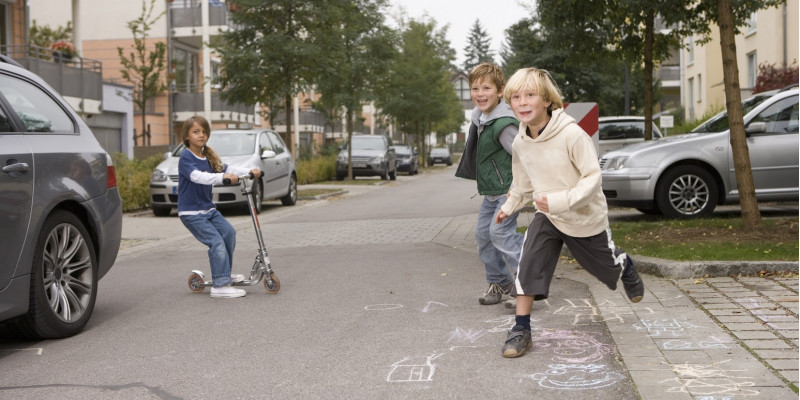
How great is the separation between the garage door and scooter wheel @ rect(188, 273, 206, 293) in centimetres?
2429

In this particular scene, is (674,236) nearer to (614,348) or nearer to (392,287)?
(392,287)

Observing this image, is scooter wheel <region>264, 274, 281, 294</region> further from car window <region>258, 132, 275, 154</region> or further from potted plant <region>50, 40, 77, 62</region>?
potted plant <region>50, 40, 77, 62</region>

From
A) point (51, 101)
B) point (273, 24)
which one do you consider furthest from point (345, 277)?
point (273, 24)

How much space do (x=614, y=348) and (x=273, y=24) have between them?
1901 cm

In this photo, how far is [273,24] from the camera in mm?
22562

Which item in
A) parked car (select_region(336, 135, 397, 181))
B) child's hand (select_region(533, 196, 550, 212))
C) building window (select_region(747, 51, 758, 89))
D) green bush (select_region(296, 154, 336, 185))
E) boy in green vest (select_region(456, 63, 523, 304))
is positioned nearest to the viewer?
child's hand (select_region(533, 196, 550, 212))

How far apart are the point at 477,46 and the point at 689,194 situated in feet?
427

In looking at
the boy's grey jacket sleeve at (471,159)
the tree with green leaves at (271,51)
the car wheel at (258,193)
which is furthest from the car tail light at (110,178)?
the tree with green leaves at (271,51)

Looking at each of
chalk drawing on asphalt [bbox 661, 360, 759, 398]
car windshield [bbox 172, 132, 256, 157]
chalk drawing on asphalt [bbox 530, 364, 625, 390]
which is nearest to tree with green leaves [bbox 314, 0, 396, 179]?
car windshield [bbox 172, 132, 256, 157]

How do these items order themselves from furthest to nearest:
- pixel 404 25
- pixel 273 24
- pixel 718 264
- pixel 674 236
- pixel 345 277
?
1. pixel 404 25
2. pixel 273 24
3. pixel 674 236
4. pixel 345 277
5. pixel 718 264

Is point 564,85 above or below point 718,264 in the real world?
above

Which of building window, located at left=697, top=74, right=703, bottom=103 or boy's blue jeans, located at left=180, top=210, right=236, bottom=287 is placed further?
building window, located at left=697, top=74, right=703, bottom=103

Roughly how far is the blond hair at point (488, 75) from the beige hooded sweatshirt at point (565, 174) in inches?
44.4

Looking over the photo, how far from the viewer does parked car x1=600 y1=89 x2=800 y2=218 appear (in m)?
11.1
